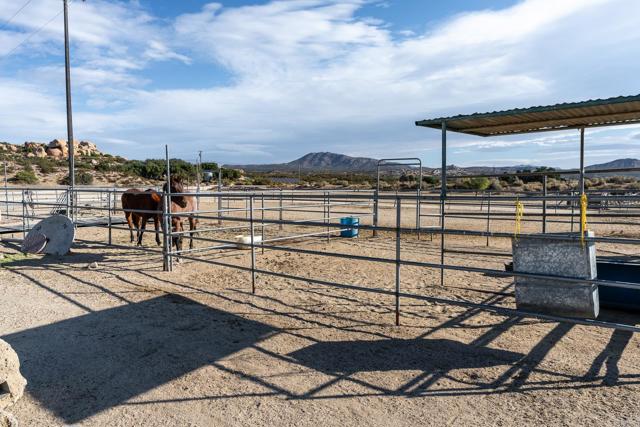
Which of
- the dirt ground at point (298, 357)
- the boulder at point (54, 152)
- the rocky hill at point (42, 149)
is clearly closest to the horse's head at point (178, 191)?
the dirt ground at point (298, 357)

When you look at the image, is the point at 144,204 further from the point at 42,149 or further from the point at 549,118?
the point at 42,149

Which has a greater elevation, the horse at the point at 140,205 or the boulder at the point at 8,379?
the horse at the point at 140,205

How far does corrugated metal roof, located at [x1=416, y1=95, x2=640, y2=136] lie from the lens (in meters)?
4.36

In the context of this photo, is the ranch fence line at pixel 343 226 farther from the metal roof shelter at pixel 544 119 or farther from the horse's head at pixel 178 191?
the metal roof shelter at pixel 544 119

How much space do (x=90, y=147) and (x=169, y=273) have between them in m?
97.5

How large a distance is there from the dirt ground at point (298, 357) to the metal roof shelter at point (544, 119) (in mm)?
1185

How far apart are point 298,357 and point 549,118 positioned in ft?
12.6

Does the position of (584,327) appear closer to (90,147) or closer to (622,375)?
(622,375)

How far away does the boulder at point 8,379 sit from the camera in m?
2.86

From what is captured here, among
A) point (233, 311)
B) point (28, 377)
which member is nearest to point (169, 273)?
point (233, 311)

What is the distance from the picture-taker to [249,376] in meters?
3.34

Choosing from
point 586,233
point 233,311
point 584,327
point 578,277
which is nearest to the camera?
point 578,277

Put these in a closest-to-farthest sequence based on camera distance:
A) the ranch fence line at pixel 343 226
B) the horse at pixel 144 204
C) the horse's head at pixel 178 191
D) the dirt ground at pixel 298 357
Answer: the dirt ground at pixel 298 357, the ranch fence line at pixel 343 226, the horse's head at pixel 178 191, the horse at pixel 144 204

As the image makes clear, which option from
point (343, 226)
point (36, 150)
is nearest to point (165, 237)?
point (343, 226)
